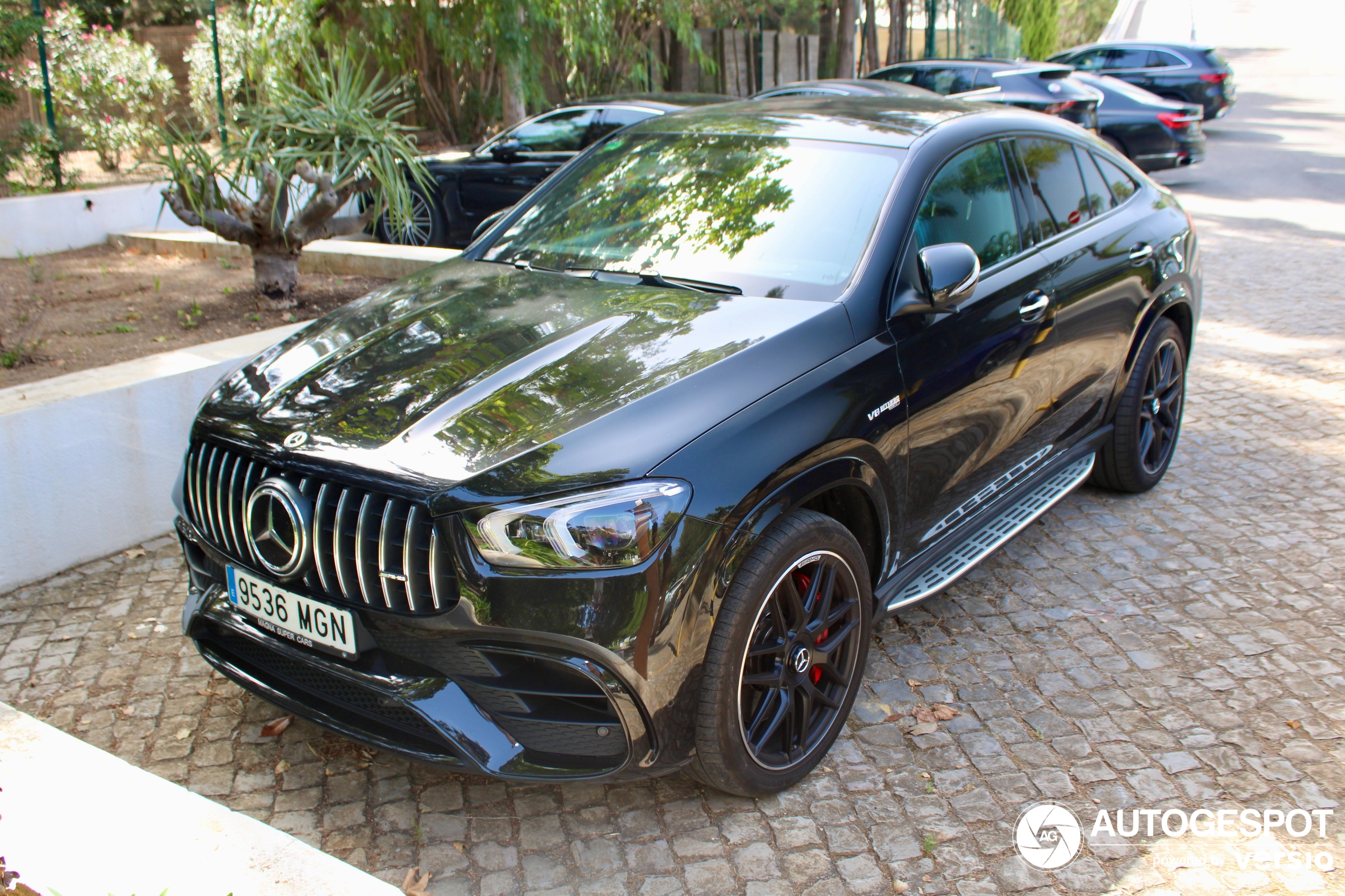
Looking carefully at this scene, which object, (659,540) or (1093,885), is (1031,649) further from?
(659,540)

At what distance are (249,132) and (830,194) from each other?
12.7 feet

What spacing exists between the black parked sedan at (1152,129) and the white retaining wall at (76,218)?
11.7 meters

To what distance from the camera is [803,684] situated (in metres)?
2.96

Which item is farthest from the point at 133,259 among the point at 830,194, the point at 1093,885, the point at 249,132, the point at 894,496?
the point at 1093,885

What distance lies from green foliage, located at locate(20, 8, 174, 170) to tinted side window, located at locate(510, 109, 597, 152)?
3192mm

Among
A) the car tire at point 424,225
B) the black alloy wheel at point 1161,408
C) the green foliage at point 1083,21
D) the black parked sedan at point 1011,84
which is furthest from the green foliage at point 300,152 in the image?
the green foliage at point 1083,21

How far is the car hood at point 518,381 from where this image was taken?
2.56 meters

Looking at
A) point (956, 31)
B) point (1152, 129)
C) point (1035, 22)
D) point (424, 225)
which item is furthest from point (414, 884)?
point (1035, 22)

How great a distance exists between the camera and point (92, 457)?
171 inches

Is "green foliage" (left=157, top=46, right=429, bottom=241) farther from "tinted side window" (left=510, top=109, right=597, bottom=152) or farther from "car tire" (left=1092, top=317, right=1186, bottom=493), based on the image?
"car tire" (left=1092, top=317, right=1186, bottom=493)

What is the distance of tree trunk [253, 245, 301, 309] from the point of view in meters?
6.12

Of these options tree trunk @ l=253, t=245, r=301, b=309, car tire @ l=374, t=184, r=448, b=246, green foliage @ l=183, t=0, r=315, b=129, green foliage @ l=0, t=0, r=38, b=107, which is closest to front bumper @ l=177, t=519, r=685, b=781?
tree trunk @ l=253, t=245, r=301, b=309

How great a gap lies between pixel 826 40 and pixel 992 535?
22566mm

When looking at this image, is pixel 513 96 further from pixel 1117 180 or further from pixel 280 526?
pixel 280 526
